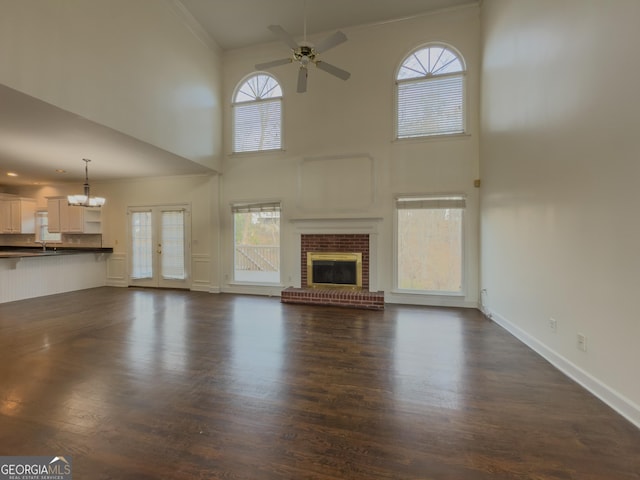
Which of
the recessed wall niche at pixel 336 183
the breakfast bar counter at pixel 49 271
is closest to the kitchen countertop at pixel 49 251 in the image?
the breakfast bar counter at pixel 49 271

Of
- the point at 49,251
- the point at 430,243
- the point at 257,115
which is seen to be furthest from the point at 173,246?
the point at 430,243

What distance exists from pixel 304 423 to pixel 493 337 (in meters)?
2.96

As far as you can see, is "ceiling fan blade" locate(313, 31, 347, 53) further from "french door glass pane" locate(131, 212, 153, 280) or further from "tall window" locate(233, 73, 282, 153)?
"french door glass pane" locate(131, 212, 153, 280)

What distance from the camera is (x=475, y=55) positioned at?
5168mm

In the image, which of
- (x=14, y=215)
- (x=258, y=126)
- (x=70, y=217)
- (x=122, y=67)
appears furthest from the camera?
(x=14, y=215)

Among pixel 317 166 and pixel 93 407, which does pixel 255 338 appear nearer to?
pixel 93 407

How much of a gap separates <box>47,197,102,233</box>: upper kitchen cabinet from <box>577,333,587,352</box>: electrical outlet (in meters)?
9.74

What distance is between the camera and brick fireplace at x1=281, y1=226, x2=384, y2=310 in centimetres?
517

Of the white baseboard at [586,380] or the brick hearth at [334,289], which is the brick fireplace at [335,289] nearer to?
the brick hearth at [334,289]

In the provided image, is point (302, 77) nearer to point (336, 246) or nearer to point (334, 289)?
point (336, 246)

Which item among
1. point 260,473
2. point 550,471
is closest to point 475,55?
point 550,471

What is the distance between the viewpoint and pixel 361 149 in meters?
5.69

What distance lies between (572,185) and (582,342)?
146 cm

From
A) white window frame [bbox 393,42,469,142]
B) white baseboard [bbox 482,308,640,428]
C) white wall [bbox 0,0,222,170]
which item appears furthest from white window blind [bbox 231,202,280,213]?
white baseboard [bbox 482,308,640,428]
